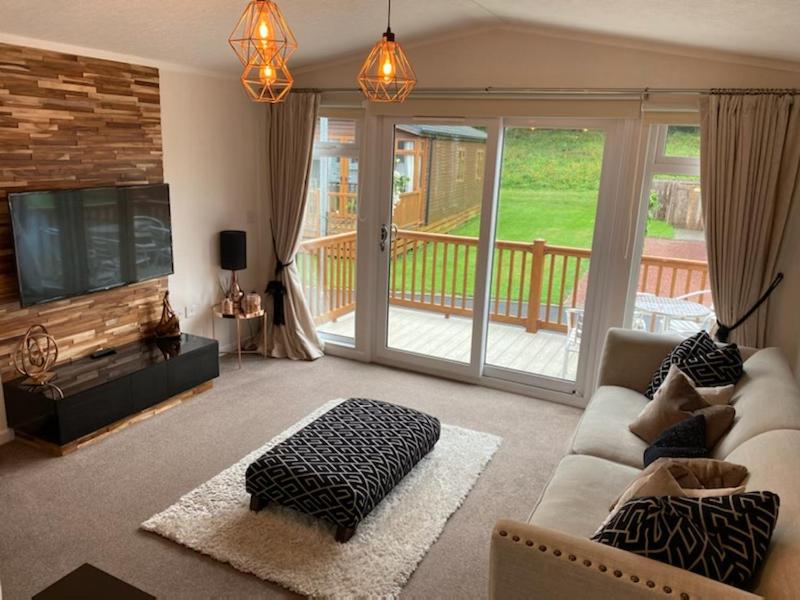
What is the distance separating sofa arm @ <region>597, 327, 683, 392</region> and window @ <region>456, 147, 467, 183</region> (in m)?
1.67

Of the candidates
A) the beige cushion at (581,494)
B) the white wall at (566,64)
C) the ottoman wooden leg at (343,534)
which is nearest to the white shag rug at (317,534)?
the ottoman wooden leg at (343,534)

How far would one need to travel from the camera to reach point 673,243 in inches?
160

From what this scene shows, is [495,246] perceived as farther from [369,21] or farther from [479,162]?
[369,21]

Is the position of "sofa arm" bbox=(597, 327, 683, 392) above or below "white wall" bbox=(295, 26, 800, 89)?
below

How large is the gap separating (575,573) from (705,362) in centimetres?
183

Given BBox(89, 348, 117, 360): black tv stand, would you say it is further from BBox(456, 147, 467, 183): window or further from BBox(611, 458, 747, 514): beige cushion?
BBox(611, 458, 747, 514): beige cushion

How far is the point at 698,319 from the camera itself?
4.14m

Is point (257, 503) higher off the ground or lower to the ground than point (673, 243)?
lower

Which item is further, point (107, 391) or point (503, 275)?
point (503, 275)

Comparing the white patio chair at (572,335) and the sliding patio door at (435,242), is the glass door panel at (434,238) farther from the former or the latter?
the white patio chair at (572,335)

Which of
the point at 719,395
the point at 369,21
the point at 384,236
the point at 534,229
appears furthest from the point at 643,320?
the point at 369,21

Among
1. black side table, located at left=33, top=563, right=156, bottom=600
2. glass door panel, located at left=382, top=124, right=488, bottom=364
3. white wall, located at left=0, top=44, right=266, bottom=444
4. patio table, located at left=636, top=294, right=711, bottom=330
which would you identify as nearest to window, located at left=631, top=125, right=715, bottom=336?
patio table, located at left=636, top=294, right=711, bottom=330

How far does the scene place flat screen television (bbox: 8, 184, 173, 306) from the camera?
3390 mm

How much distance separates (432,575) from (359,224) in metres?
3.04
